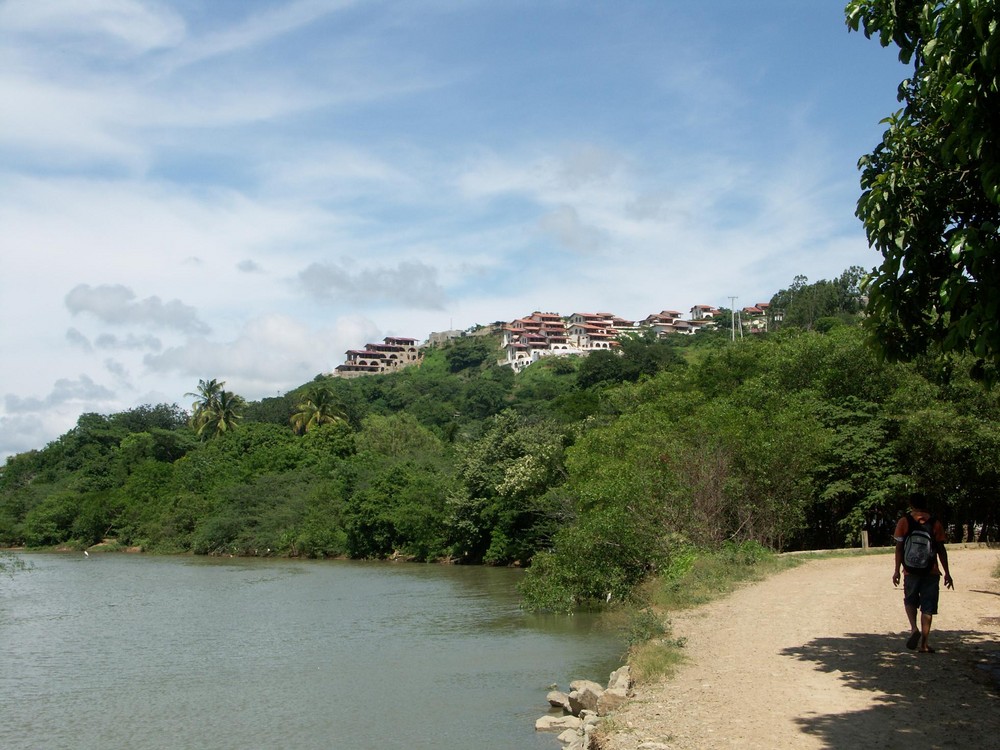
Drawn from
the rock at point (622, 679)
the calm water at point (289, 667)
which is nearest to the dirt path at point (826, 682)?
the rock at point (622, 679)

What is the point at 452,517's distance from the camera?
4234cm

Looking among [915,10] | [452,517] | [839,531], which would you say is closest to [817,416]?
[839,531]

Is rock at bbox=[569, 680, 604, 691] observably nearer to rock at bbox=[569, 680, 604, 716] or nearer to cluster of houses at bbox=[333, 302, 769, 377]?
rock at bbox=[569, 680, 604, 716]

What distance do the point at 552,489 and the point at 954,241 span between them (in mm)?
29783

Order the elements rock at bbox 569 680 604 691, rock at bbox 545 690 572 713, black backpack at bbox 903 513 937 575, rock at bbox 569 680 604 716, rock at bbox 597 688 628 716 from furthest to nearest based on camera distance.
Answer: rock at bbox 545 690 572 713
rock at bbox 569 680 604 691
rock at bbox 569 680 604 716
rock at bbox 597 688 628 716
black backpack at bbox 903 513 937 575

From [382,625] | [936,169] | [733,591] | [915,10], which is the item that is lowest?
[382,625]

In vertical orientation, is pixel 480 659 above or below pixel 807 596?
below

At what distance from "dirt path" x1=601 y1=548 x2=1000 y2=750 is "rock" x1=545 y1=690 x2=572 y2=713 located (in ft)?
6.45

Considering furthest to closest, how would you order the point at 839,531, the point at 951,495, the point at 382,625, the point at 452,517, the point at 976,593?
the point at 452,517 < the point at 839,531 < the point at 951,495 < the point at 382,625 < the point at 976,593

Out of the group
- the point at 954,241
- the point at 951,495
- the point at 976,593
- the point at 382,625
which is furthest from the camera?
the point at 951,495

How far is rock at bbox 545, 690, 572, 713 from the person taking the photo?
42.1ft

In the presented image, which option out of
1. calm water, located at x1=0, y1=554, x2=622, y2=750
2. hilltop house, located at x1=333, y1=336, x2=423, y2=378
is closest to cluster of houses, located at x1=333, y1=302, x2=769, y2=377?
hilltop house, located at x1=333, y1=336, x2=423, y2=378

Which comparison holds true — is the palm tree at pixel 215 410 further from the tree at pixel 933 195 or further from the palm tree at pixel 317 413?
the tree at pixel 933 195

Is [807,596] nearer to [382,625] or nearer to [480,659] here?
[480,659]
